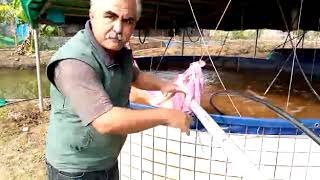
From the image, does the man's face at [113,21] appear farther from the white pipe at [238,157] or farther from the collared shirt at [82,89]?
the white pipe at [238,157]

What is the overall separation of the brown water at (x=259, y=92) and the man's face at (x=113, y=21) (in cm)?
140

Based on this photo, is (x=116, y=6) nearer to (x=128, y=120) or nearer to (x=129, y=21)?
(x=129, y=21)

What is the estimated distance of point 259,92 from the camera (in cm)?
369

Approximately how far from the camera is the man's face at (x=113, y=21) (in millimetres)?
1341

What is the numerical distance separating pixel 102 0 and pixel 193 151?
4.14ft

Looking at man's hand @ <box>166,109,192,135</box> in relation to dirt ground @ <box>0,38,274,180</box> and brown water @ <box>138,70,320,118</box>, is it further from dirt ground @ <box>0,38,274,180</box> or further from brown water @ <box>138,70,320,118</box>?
dirt ground @ <box>0,38,274,180</box>

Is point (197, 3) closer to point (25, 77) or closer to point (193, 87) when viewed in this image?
point (193, 87)

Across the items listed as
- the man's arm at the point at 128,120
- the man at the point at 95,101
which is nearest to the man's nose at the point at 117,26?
the man at the point at 95,101

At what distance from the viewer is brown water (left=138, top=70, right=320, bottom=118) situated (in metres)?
2.81

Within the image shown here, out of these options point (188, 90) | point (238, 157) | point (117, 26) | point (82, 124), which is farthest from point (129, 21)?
point (188, 90)

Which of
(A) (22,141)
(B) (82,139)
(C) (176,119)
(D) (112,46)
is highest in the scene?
(D) (112,46)

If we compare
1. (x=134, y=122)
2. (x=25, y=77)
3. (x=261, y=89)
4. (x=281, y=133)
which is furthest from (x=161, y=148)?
(x=25, y=77)

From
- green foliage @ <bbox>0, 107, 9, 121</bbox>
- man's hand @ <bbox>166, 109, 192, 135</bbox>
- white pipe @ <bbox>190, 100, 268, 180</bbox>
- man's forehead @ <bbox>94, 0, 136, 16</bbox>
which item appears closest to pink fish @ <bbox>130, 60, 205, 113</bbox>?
white pipe @ <bbox>190, 100, 268, 180</bbox>

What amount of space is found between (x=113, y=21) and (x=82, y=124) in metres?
0.39
